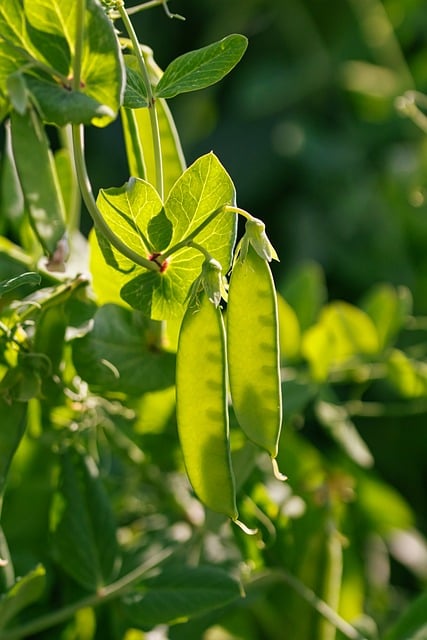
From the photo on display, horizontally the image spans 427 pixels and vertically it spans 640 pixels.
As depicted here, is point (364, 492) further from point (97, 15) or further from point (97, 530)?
point (97, 15)

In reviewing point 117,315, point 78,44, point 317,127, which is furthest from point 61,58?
point 317,127

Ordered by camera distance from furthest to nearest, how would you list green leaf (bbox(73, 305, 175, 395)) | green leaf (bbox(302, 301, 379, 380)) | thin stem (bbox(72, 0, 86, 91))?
green leaf (bbox(302, 301, 379, 380)), green leaf (bbox(73, 305, 175, 395)), thin stem (bbox(72, 0, 86, 91))

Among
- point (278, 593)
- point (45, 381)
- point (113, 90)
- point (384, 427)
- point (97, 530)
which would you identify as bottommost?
point (384, 427)

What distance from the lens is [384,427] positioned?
1040 millimetres

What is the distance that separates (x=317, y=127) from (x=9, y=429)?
3.78ft

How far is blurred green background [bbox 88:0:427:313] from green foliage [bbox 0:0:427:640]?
0.44m

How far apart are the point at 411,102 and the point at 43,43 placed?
34 cm

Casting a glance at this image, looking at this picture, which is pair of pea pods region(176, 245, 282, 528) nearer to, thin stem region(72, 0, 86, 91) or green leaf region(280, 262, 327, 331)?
thin stem region(72, 0, 86, 91)

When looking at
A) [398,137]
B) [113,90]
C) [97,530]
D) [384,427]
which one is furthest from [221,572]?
[398,137]

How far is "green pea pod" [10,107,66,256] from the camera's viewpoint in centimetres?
46

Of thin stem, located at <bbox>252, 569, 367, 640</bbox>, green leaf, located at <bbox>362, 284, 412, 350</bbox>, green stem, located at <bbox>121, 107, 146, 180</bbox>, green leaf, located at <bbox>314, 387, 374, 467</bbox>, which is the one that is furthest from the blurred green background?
green stem, located at <bbox>121, 107, 146, 180</bbox>

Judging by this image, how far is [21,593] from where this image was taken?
0.52m

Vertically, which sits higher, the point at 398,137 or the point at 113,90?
the point at 113,90

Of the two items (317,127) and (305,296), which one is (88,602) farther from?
(317,127)
